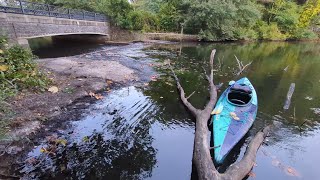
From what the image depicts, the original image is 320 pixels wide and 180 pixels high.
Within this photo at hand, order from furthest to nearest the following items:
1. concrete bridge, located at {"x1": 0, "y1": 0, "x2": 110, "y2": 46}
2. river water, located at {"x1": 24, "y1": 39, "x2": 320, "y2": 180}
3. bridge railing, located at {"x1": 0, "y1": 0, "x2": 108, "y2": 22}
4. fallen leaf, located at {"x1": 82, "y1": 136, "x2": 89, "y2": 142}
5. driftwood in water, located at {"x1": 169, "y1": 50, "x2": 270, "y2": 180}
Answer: bridge railing, located at {"x1": 0, "y1": 0, "x2": 108, "y2": 22} < concrete bridge, located at {"x1": 0, "y1": 0, "x2": 110, "y2": 46} < fallen leaf, located at {"x1": 82, "y1": 136, "x2": 89, "y2": 142} < river water, located at {"x1": 24, "y1": 39, "x2": 320, "y2": 180} < driftwood in water, located at {"x1": 169, "y1": 50, "x2": 270, "y2": 180}

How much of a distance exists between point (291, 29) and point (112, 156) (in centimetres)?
4106

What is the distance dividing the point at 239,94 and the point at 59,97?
21.7 feet

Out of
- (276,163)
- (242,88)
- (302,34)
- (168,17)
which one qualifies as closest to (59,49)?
(168,17)

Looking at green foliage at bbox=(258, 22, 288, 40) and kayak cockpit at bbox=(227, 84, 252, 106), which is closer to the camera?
kayak cockpit at bbox=(227, 84, 252, 106)

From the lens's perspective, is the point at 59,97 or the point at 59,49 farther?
the point at 59,49

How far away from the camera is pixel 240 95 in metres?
8.58

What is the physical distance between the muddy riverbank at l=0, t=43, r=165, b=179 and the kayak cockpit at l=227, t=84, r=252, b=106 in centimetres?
433

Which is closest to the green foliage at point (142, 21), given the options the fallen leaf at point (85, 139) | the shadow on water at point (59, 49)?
the shadow on water at point (59, 49)

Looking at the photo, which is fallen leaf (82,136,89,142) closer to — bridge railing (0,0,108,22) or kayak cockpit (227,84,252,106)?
kayak cockpit (227,84,252,106)

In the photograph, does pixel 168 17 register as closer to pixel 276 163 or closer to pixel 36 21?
pixel 36 21

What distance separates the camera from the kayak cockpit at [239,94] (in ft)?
27.2

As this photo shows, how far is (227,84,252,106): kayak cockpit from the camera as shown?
830 centimetres

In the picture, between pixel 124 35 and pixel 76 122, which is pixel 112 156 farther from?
pixel 124 35

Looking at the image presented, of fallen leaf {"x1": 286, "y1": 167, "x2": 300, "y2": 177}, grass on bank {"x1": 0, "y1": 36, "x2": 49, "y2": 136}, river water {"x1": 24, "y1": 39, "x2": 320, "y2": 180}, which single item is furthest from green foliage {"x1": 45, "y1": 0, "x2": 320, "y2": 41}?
fallen leaf {"x1": 286, "y1": 167, "x2": 300, "y2": 177}
